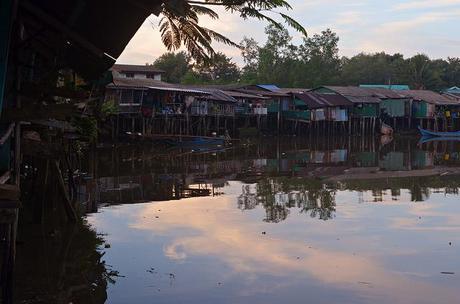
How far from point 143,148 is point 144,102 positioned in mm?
4705

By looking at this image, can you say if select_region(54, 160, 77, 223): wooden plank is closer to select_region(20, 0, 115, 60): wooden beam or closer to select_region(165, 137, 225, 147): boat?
select_region(20, 0, 115, 60): wooden beam

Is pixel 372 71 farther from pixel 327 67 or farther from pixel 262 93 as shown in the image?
pixel 262 93

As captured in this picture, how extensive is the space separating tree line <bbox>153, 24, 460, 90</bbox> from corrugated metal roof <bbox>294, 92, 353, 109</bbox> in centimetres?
1404

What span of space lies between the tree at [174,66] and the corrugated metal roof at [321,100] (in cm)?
1692

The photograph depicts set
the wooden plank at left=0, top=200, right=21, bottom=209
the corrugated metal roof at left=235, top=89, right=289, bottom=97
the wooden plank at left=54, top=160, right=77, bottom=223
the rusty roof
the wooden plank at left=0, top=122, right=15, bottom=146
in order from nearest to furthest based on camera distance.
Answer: the wooden plank at left=0, top=200, right=21, bottom=209 < the wooden plank at left=0, top=122, right=15, bottom=146 < the wooden plank at left=54, top=160, right=77, bottom=223 < the corrugated metal roof at left=235, top=89, right=289, bottom=97 < the rusty roof

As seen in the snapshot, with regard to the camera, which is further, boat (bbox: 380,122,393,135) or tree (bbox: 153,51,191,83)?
tree (bbox: 153,51,191,83)

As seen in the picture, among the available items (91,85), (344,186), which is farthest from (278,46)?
(91,85)

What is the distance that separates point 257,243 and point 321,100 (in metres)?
37.4

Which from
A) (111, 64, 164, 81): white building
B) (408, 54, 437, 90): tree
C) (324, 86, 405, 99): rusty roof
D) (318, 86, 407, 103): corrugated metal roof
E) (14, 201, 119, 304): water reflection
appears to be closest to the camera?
(14, 201, 119, 304): water reflection

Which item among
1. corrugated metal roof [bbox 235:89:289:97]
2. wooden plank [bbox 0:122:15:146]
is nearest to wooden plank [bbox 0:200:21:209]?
wooden plank [bbox 0:122:15:146]

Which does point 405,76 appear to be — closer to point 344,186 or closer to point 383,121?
point 383,121

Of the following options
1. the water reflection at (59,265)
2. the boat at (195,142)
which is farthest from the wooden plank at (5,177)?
the boat at (195,142)

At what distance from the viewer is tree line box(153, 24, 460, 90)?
61938 mm

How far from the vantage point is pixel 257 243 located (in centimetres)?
920
